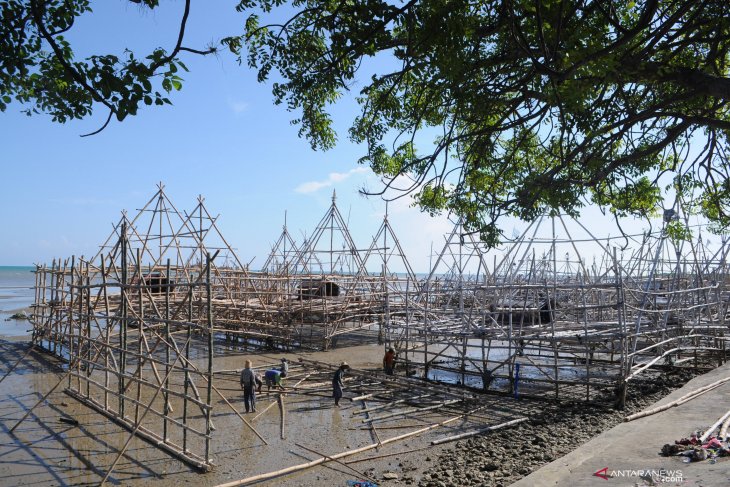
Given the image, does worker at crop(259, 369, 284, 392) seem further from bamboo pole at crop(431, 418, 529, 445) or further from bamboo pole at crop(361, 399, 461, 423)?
bamboo pole at crop(431, 418, 529, 445)

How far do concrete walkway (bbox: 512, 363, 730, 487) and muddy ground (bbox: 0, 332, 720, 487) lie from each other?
0.77m

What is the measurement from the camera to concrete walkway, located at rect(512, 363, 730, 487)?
5539 mm

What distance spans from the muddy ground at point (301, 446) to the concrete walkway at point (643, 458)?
2.52 feet

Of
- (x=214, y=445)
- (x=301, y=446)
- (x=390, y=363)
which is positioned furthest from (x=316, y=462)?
(x=390, y=363)

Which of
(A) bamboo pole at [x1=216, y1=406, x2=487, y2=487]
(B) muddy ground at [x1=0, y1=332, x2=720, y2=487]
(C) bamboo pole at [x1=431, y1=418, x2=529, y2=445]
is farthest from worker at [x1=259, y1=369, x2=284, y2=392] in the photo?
(C) bamboo pole at [x1=431, y1=418, x2=529, y2=445]

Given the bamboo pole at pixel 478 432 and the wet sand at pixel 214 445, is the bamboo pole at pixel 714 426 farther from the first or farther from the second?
the wet sand at pixel 214 445

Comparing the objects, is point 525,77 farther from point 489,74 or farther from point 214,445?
point 214,445

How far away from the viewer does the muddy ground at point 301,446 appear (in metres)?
7.39

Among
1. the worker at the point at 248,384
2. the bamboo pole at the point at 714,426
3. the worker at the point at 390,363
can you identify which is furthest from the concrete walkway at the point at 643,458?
the worker at the point at 390,363

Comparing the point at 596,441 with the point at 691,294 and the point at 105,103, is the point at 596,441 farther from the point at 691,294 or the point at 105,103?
the point at 691,294

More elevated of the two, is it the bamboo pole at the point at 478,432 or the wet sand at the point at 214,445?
the bamboo pole at the point at 478,432

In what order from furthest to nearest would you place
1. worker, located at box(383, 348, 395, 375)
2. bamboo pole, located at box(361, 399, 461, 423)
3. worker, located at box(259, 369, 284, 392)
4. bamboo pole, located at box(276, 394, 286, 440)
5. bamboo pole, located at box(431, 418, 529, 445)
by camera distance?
worker, located at box(383, 348, 395, 375) → worker, located at box(259, 369, 284, 392) → bamboo pole, located at box(361, 399, 461, 423) → bamboo pole, located at box(276, 394, 286, 440) → bamboo pole, located at box(431, 418, 529, 445)

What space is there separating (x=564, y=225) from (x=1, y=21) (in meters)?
13.1

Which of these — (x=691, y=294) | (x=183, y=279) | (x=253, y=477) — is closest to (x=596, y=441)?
(x=253, y=477)
